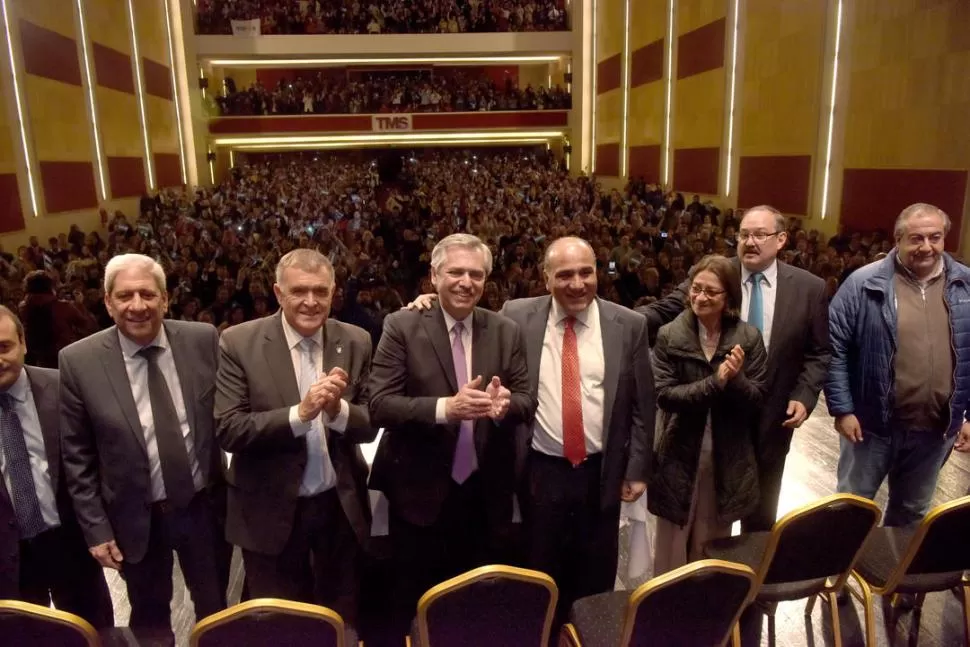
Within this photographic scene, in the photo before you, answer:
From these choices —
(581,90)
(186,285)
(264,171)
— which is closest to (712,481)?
(186,285)

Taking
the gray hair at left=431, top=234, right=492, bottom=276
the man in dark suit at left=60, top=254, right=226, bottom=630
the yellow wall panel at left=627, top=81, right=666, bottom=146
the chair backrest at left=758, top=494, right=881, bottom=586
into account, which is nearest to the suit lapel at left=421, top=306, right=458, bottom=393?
the gray hair at left=431, top=234, right=492, bottom=276

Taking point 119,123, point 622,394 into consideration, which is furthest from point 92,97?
point 622,394

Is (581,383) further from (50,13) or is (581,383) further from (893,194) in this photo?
(50,13)

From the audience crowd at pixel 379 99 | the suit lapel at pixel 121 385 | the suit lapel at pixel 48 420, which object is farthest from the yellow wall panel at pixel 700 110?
the suit lapel at pixel 48 420

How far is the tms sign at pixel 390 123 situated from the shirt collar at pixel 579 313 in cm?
1933

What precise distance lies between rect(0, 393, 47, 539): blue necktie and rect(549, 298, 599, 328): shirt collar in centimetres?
181

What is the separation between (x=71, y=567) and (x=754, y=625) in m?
2.45

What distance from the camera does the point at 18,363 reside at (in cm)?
210

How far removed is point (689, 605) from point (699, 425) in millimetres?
830

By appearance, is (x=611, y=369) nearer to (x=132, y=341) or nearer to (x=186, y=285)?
(x=132, y=341)

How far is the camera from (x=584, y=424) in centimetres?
242

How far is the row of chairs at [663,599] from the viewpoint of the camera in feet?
5.18

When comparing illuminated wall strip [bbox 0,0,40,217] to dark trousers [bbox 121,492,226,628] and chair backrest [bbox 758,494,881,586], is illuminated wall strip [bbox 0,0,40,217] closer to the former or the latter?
dark trousers [bbox 121,492,226,628]

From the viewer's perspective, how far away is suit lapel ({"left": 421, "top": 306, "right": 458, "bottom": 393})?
90.7 inches
